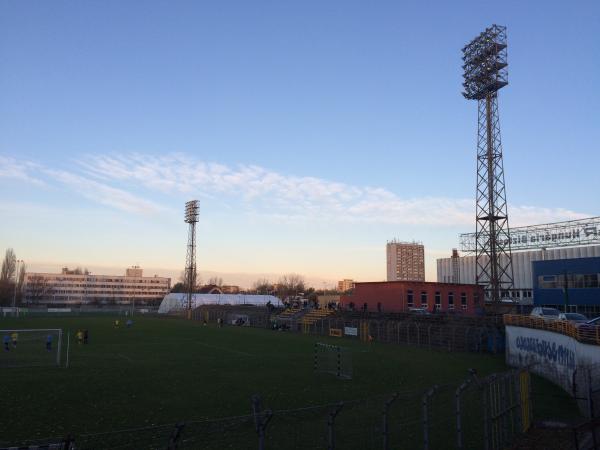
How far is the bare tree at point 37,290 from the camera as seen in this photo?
5891 inches

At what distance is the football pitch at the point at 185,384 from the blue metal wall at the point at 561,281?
92.3 ft

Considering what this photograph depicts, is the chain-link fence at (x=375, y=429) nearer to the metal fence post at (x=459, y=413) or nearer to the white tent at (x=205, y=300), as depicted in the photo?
the metal fence post at (x=459, y=413)

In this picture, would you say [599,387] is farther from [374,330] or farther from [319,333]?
[319,333]

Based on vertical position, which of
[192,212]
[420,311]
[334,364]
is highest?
[192,212]

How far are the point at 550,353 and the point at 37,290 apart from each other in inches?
6326

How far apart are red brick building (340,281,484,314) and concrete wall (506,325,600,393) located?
26.5 m

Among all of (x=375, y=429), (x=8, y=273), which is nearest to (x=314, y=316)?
(x=375, y=429)

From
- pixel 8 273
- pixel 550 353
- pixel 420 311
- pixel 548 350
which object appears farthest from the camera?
pixel 8 273

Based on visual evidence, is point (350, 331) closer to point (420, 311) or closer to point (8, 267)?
point (420, 311)

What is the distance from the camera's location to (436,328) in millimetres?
43312

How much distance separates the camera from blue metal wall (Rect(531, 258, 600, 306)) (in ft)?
186

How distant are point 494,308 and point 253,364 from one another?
3307 centimetres

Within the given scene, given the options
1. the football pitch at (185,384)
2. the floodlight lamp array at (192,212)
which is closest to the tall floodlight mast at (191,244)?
the floodlight lamp array at (192,212)

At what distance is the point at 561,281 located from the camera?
2397 inches
